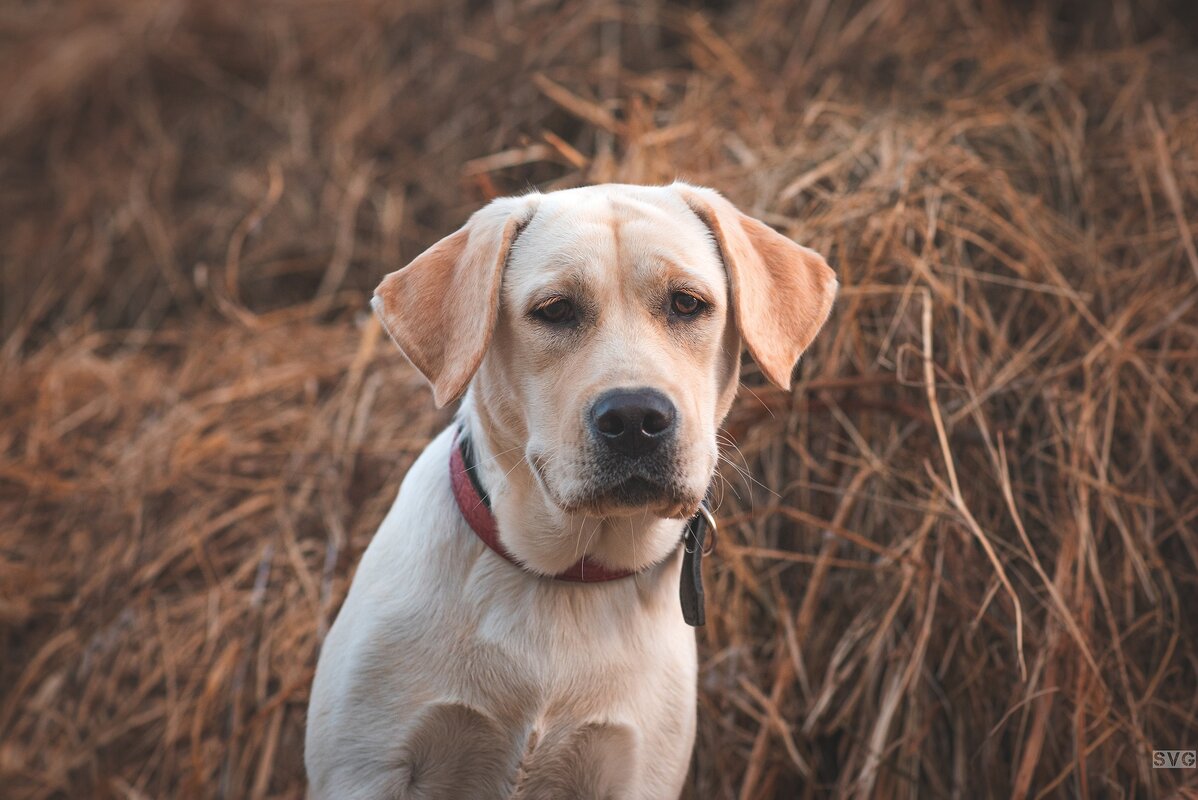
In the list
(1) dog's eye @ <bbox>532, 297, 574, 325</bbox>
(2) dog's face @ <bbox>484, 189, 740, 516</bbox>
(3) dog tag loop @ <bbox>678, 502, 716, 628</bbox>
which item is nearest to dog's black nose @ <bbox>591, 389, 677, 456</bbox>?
(2) dog's face @ <bbox>484, 189, 740, 516</bbox>

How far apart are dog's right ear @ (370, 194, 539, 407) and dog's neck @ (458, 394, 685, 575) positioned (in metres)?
0.18

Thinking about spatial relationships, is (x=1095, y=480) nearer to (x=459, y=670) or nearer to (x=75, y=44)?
(x=459, y=670)

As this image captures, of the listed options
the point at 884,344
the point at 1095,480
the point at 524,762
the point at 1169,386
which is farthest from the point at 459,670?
the point at 1169,386

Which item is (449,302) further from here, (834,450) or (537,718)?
(834,450)

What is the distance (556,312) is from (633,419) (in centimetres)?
34

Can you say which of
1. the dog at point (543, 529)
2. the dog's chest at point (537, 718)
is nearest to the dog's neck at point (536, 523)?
the dog at point (543, 529)

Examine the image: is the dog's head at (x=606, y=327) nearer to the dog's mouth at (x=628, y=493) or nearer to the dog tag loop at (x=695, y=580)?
the dog's mouth at (x=628, y=493)

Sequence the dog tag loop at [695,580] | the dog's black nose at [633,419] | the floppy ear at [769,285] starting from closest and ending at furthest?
the dog's black nose at [633,419]
the floppy ear at [769,285]
the dog tag loop at [695,580]

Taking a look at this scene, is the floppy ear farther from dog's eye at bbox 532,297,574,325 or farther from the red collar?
the red collar

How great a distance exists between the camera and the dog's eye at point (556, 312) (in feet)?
7.36

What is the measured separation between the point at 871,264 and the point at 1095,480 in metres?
0.87

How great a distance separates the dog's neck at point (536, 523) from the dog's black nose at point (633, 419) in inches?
12.1

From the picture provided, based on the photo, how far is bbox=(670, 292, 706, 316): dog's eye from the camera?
2.28 meters

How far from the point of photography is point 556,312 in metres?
2.25
